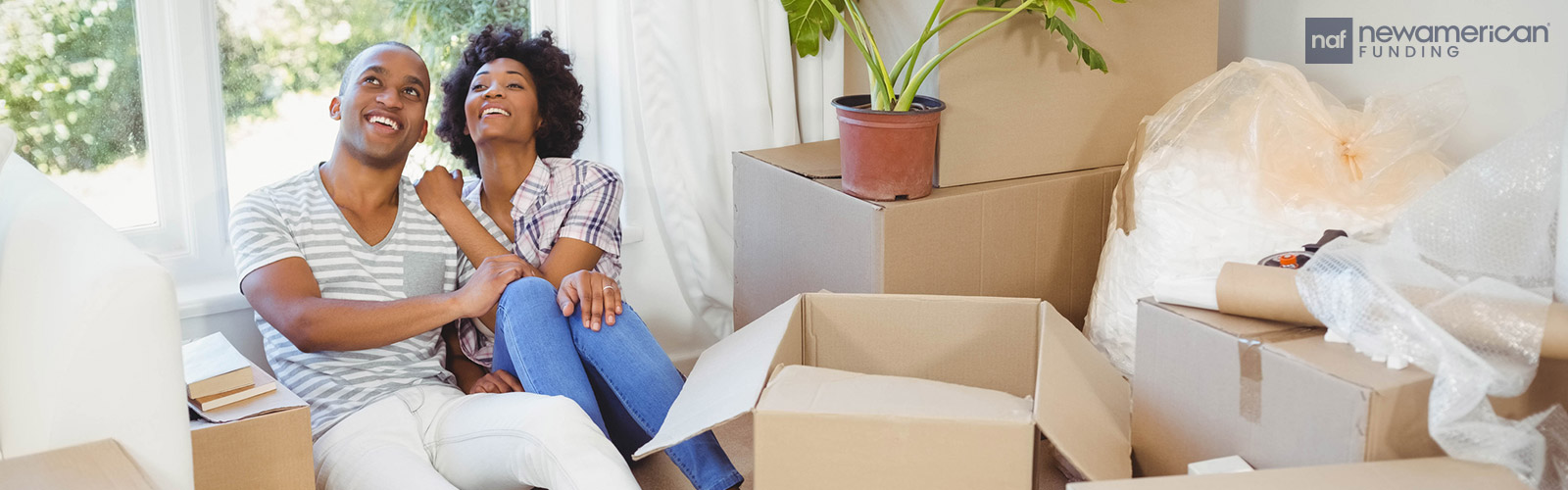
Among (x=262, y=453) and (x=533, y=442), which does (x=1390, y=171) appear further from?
(x=262, y=453)

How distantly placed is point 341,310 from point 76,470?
54 cm

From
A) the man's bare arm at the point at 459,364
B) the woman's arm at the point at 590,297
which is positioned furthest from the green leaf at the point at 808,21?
the man's bare arm at the point at 459,364

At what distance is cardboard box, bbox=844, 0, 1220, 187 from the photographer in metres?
1.76

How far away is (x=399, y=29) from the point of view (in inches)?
85.0

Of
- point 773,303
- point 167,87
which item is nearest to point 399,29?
point 167,87

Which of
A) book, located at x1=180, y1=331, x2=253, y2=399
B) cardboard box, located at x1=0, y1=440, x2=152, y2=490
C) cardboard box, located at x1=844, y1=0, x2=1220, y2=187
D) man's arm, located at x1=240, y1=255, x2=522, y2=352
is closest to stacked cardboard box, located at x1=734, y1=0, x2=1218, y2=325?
cardboard box, located at x1=844, y1=0, x2=1220, y2=187

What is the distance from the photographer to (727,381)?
1316 millimetres

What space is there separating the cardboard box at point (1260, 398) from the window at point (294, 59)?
4.77ft

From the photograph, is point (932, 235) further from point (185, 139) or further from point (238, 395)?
point (185, 139)

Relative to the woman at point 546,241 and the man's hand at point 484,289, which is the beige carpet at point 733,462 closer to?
the woman at point 546,241

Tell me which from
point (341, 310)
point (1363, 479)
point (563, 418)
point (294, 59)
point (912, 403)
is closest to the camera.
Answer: point (1363, 479)

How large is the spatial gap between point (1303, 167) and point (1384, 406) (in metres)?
0.69

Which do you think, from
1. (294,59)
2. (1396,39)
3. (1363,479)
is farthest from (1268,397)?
(294,59)

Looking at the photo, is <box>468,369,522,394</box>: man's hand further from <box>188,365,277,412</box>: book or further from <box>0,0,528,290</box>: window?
<box>0,0,528,290</box>: window
